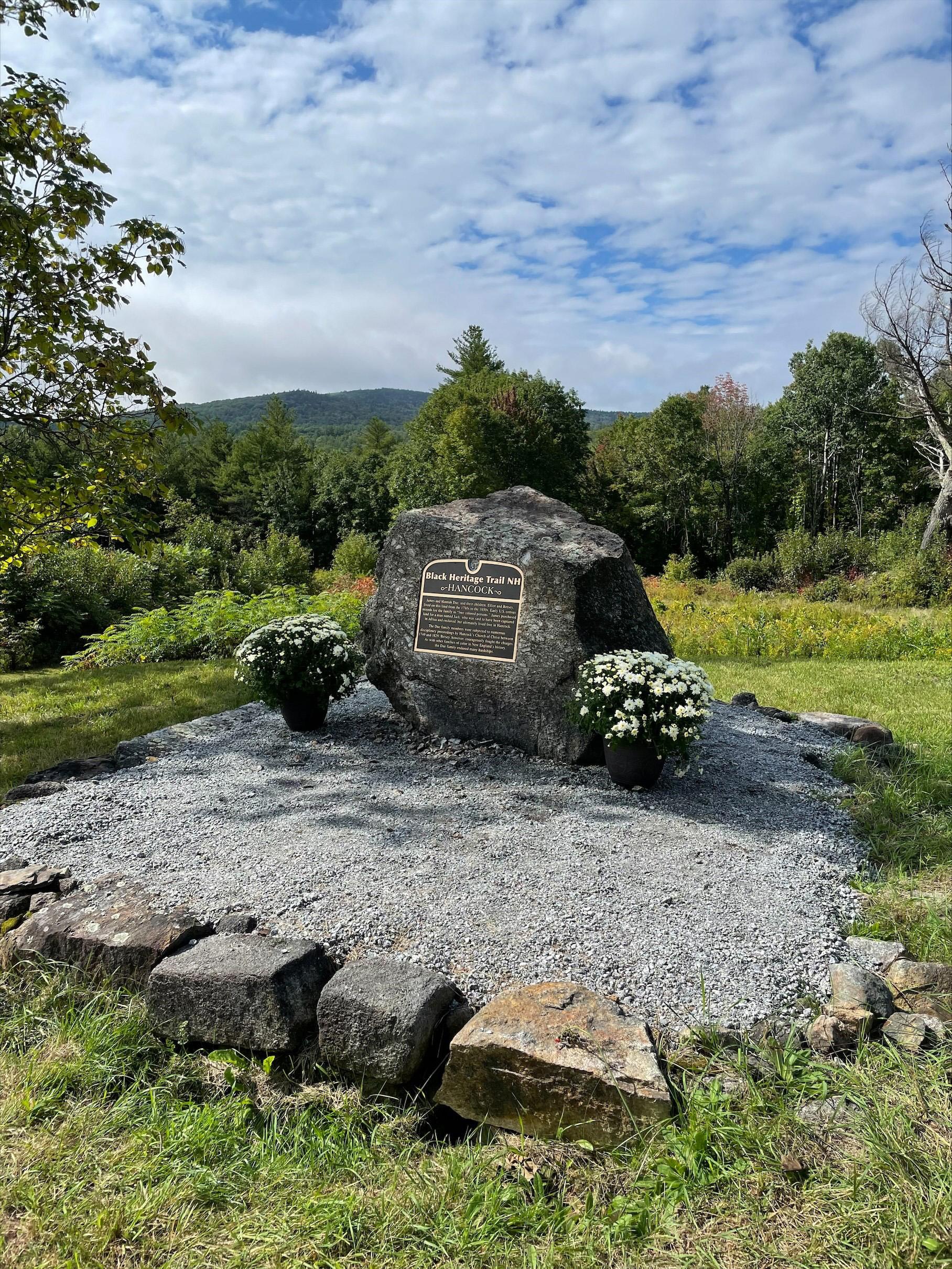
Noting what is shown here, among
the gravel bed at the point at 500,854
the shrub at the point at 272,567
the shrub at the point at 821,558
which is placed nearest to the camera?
the gravel bed at the point at 500,854

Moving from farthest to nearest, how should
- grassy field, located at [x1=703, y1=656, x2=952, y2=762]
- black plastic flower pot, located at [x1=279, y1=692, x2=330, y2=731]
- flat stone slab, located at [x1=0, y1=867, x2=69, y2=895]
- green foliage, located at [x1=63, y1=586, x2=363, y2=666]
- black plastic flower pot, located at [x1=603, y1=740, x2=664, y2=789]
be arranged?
green foliage, located at [x1=63, y1=586, x2=363, y2=666] < grassy field, located at [x1=703, y1=656, x2=952, y2=762] < black plastic flower pot, located at [x1=279, y1=692, x2=330, y2=731] < black plastic flower pot, located at [x1=603, y1=740, x2=664, y2=789] < flat stone slab, located at [x1=0, y1=867, x2=69, y2=895]

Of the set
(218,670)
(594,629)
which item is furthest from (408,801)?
(218,670)

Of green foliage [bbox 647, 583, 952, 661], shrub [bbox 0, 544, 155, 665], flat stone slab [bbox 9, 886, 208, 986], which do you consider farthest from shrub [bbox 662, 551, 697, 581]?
flat stone slab [bbox 9, 886, 208, 986]

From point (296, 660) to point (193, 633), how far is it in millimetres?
5415

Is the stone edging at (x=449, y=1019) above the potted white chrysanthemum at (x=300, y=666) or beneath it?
beneath

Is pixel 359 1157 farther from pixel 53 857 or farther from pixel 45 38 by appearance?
pixel 45 38

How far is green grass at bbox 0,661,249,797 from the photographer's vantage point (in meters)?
6.71

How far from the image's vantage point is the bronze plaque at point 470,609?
5914 mm

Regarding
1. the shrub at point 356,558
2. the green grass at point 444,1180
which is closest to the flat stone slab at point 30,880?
the green grass at point 444,1180

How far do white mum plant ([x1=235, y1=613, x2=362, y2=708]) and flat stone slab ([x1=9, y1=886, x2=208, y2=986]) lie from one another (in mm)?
2706

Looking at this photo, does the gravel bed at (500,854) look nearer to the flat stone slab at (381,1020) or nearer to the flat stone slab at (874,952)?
the flat stone slab at (874,952)

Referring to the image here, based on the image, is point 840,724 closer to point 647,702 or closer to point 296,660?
point 647,702

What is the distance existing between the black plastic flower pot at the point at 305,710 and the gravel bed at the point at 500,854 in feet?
0.50

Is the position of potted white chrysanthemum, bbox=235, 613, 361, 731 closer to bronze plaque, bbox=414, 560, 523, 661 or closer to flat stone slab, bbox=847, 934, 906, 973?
bronze plaque, bbox=414, 560, 523, 661
